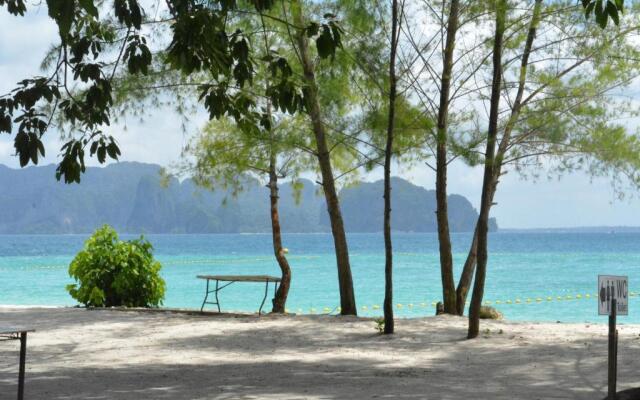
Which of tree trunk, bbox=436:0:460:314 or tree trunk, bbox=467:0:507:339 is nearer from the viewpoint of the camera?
tree trunk, bbox=467:0:507:339

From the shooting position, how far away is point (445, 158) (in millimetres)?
12164

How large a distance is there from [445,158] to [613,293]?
7.26 meters

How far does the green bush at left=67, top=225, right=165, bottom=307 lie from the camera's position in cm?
1313

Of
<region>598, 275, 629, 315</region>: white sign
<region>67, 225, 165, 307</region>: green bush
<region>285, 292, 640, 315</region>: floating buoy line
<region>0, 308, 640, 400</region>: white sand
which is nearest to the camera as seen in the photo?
<region>598, 275, 629, 315</region>: white sign

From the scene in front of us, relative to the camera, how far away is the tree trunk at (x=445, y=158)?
11719mm

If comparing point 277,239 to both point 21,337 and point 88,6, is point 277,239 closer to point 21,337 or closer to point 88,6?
point 21,337

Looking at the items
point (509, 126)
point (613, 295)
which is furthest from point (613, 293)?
point (509, 126)

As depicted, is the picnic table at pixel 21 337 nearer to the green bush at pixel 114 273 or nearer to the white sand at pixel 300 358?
the white sand at pixel 300 358

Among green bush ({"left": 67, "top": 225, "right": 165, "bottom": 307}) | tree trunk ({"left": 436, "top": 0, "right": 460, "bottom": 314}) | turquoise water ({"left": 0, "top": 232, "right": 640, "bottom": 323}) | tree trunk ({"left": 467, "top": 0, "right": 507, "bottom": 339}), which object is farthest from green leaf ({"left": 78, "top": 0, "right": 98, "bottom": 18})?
turquoise water ({"left": 0, "top": 232, "right": 640, "bottom": 323})

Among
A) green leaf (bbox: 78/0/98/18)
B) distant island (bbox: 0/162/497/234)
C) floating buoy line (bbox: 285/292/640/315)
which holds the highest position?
distant island (bbox: 0/162/497/234)

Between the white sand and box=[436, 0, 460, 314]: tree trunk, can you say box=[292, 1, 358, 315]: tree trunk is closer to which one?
the white sand

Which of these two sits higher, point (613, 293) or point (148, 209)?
point (148, 209)

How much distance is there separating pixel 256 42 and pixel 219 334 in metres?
4.19

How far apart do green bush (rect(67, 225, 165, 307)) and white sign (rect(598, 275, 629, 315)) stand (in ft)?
29.5
